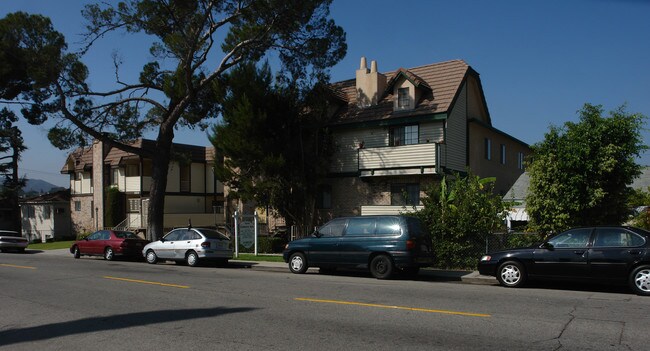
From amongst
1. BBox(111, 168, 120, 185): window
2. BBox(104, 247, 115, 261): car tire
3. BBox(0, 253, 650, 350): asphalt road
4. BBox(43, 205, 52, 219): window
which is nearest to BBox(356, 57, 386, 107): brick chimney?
BBox(104, 247, 115, 261): car tire

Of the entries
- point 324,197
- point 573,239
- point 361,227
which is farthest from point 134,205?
point 573,239

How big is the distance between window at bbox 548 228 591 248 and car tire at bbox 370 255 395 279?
13.8 ft

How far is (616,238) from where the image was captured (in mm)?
11758

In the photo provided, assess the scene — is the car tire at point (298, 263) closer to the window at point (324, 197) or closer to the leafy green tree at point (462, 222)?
the leafy green tree at point (462, 222)

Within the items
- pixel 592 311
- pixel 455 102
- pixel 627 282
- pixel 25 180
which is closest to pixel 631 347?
pixel 592 311

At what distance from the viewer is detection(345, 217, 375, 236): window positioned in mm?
15109

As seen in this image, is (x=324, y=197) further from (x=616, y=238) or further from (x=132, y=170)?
(x=132, y=170)

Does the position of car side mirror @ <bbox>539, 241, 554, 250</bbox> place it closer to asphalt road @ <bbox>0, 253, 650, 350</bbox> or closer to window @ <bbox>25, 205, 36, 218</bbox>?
Answer: asphalt road @ <bbox>0, 253, 650, 350</bbox>

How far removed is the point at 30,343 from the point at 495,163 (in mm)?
26440

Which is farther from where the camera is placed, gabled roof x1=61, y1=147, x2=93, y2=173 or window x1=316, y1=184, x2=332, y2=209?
gabled roof x1=61, y1=147, x2=93, y2=173

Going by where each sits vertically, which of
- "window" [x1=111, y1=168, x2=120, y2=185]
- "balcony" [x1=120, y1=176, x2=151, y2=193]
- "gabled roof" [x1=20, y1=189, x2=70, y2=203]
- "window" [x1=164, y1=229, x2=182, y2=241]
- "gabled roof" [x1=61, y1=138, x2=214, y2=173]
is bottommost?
"window" [x1=164, y1=229, x2=182, y2=241]

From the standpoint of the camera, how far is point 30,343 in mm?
7211

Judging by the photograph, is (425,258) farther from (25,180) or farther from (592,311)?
(25,180)

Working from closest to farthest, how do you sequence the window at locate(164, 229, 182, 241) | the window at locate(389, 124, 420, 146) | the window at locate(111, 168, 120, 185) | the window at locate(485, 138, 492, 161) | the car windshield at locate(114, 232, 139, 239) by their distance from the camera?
the window at locate(164, 229, 182, 241) < the car windshield at locate(114, 232, 139, 239) < the window at locate(389, 124, 420, 146) < the window at locate(485, 138, 492, 161) < the window at locate(111, 168, 120, 185)
